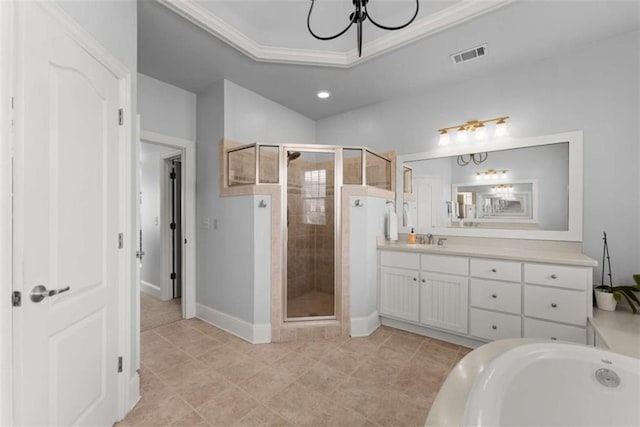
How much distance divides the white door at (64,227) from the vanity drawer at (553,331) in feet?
9.91

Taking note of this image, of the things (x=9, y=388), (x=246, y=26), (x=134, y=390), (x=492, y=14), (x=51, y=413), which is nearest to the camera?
(x=9, y=388)

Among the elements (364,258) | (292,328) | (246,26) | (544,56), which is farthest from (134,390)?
(544,56)

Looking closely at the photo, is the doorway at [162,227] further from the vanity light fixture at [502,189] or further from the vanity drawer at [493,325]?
the vanity light fixture at [502,189]

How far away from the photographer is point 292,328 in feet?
8.80

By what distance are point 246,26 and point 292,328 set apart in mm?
2857

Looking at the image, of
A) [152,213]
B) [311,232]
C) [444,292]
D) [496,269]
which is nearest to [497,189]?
[496,269]

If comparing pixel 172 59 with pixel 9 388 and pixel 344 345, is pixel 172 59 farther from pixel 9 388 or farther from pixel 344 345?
pixel 344 345

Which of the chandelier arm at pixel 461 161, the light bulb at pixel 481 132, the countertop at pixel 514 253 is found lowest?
the countertop at pixel 514 253

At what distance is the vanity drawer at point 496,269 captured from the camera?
2283 millimetres

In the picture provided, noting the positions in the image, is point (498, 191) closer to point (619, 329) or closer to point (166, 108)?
point (619, 329)

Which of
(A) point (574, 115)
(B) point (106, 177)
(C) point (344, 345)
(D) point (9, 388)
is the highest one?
(A) point (574, 115)

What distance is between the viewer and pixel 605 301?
7.08 ft

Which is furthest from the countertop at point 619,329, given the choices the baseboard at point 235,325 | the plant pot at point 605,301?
the baseboard at point 235,325

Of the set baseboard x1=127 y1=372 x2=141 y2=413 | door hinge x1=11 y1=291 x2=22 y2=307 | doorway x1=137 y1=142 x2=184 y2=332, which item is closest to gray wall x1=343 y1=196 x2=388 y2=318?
baseboard x1=127 y1=372 x2=141 y2=413
